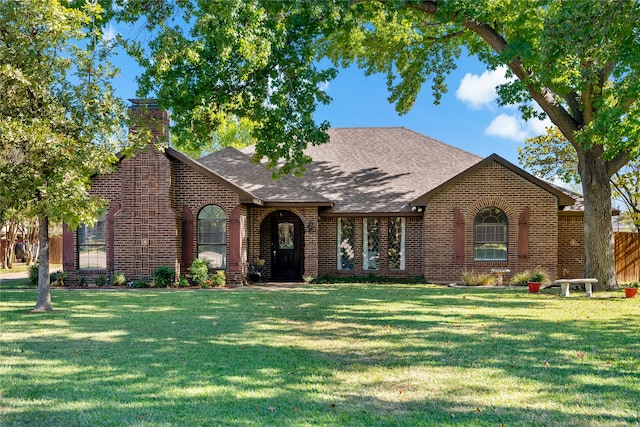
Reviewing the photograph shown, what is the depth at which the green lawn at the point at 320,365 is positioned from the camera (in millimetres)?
4840

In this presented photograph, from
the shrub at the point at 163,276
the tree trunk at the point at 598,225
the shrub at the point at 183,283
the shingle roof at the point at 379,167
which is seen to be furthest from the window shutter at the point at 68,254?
the tree trunk at the point at 598,225

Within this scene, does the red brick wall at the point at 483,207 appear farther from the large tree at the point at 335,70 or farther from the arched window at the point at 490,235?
the large tree at the point at 335,70

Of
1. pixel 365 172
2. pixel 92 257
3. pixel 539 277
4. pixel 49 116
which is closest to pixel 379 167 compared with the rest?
pixel 365 172

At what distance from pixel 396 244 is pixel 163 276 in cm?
873

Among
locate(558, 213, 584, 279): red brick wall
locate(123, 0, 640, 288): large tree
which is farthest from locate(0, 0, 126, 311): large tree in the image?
locate(558, 213, 584, 279): red brick wall

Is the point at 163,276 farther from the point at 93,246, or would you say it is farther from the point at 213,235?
the point at 93,246

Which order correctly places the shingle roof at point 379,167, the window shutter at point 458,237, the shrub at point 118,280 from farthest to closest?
the shingle roof at point 379,167 < the window shutter at point 458,237 < the shrub at point 118,280

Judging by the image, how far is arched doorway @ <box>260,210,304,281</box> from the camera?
20016 millimetres

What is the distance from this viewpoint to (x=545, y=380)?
5949mm

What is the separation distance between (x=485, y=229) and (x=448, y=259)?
1777 mm

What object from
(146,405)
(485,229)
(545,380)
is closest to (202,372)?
(146,405)

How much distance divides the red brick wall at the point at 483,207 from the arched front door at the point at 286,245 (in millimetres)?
5024

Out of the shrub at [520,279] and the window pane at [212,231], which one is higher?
the window pane at [212,231]

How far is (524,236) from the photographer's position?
18234 millimetres
